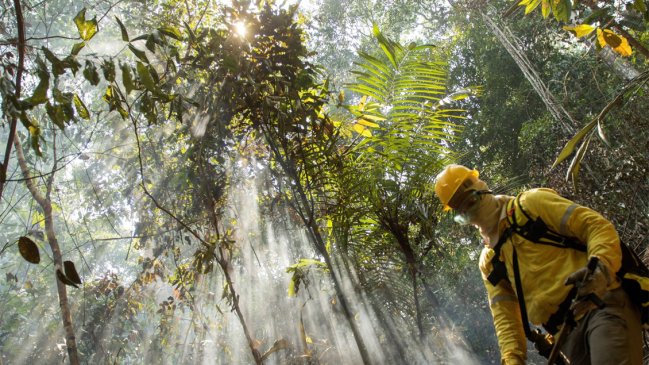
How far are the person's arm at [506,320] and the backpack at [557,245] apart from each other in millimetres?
66

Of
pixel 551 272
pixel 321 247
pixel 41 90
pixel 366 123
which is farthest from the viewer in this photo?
pixel 366 123

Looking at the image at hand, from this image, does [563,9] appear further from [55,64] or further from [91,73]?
[55,64]

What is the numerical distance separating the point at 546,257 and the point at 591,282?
1.30 ft

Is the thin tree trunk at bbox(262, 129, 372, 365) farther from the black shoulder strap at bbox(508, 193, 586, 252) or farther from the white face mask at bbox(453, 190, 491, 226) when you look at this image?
the black shoulder strap at bbox(508, 193, 586, 252)

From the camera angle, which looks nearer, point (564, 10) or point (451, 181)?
point (564, 10)

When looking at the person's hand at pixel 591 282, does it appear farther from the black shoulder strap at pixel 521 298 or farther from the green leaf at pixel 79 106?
the green leaf at pixel 79 106

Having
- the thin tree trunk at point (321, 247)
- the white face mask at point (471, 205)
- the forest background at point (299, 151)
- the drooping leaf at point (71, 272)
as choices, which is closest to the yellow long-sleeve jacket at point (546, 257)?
the white face mask at point (471, 205)

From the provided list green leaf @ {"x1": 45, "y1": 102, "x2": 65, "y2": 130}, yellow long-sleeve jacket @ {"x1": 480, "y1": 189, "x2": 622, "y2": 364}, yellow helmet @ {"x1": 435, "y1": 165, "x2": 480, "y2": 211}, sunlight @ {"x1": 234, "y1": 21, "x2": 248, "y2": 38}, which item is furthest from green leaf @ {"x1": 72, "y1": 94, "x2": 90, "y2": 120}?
yellow long-sleeve jacket @ {"x1": 480, "y1": 189, "x2": 622, "y2": 364}

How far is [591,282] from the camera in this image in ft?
6.29

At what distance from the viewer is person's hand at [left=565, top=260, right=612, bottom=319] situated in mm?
1910

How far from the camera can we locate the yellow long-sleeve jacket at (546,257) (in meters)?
2.05

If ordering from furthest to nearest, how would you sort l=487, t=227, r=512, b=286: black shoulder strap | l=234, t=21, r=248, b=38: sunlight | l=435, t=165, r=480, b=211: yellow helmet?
l=234, t=21, r=248, b=38: sunlight, l=435, t=165, r=480, b=211: yellow helmet, l=487, t=227, r=512, b=286: black shoulder strap

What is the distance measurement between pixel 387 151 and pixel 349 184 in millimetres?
419

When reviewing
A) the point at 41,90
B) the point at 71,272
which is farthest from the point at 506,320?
the point at 41,90
